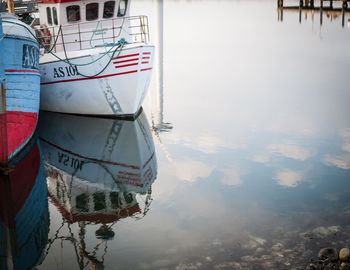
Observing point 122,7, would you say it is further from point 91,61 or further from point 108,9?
point 91,61

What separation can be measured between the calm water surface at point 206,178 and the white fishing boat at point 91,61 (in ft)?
2.13

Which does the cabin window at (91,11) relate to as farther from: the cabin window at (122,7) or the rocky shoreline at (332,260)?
the rocky shoreline at (332,260)

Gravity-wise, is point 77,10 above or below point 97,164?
above

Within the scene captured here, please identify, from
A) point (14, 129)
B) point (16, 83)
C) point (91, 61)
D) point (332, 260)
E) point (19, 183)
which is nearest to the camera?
point (332, 260)

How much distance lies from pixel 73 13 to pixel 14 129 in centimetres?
493

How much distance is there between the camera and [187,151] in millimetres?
10555

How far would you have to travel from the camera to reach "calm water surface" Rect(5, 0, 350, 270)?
6062mm

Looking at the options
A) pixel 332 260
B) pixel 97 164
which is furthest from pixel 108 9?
pixel 332 260

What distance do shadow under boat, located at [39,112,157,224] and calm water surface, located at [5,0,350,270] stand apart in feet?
0.11

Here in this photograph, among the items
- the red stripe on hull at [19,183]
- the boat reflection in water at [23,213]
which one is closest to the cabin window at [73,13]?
the red stripe on hull at [19,183]

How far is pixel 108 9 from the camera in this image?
13.3 metres

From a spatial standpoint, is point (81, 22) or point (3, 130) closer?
point (3, 130)

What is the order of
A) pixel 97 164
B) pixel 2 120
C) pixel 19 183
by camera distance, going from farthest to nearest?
1. pixel 97 164
2. pixel 2 120
3. pixel 19 183

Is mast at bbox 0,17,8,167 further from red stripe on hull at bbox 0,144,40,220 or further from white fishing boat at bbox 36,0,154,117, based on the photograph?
white fishing boat at bbox 36,0,154,117
